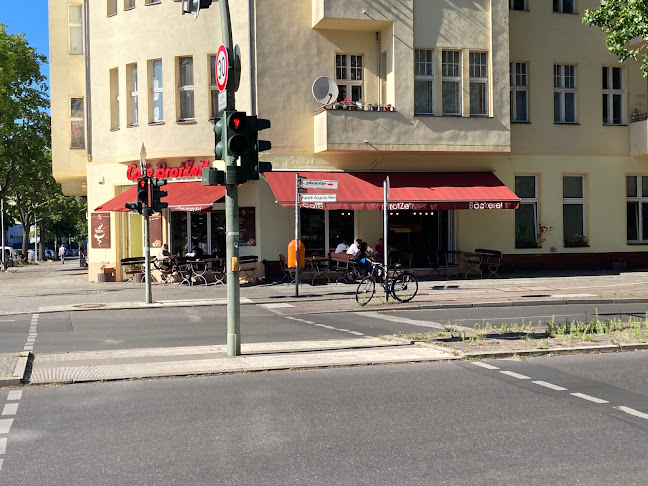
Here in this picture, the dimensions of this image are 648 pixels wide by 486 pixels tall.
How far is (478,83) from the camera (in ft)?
84.6

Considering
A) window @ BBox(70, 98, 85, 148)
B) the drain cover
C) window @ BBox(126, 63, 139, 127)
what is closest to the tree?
window @ BBox(126, 63, 139, 127)

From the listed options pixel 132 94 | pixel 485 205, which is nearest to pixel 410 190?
pixel 485 205

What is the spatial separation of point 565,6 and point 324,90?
1034 centimetres

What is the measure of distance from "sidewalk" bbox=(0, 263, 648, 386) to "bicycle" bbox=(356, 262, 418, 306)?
1.19 ft

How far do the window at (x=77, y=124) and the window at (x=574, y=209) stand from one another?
62.3ft

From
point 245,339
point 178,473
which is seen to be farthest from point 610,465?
point 245,339

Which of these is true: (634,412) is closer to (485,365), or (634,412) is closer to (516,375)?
(516,375)

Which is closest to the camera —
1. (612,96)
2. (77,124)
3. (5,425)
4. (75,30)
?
(5,425)

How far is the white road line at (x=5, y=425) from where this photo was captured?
268 inches

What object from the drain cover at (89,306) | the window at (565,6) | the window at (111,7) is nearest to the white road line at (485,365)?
the drain cover at (89,306)

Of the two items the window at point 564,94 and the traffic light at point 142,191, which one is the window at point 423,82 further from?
the traffic light at point 142,191

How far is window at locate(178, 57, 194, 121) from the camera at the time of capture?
2589cm

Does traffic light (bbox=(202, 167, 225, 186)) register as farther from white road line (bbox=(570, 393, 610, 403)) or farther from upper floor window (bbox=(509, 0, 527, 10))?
upper floor window (bbox=(509, 0, 527, 10))

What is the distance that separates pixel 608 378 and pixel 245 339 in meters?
6.12
